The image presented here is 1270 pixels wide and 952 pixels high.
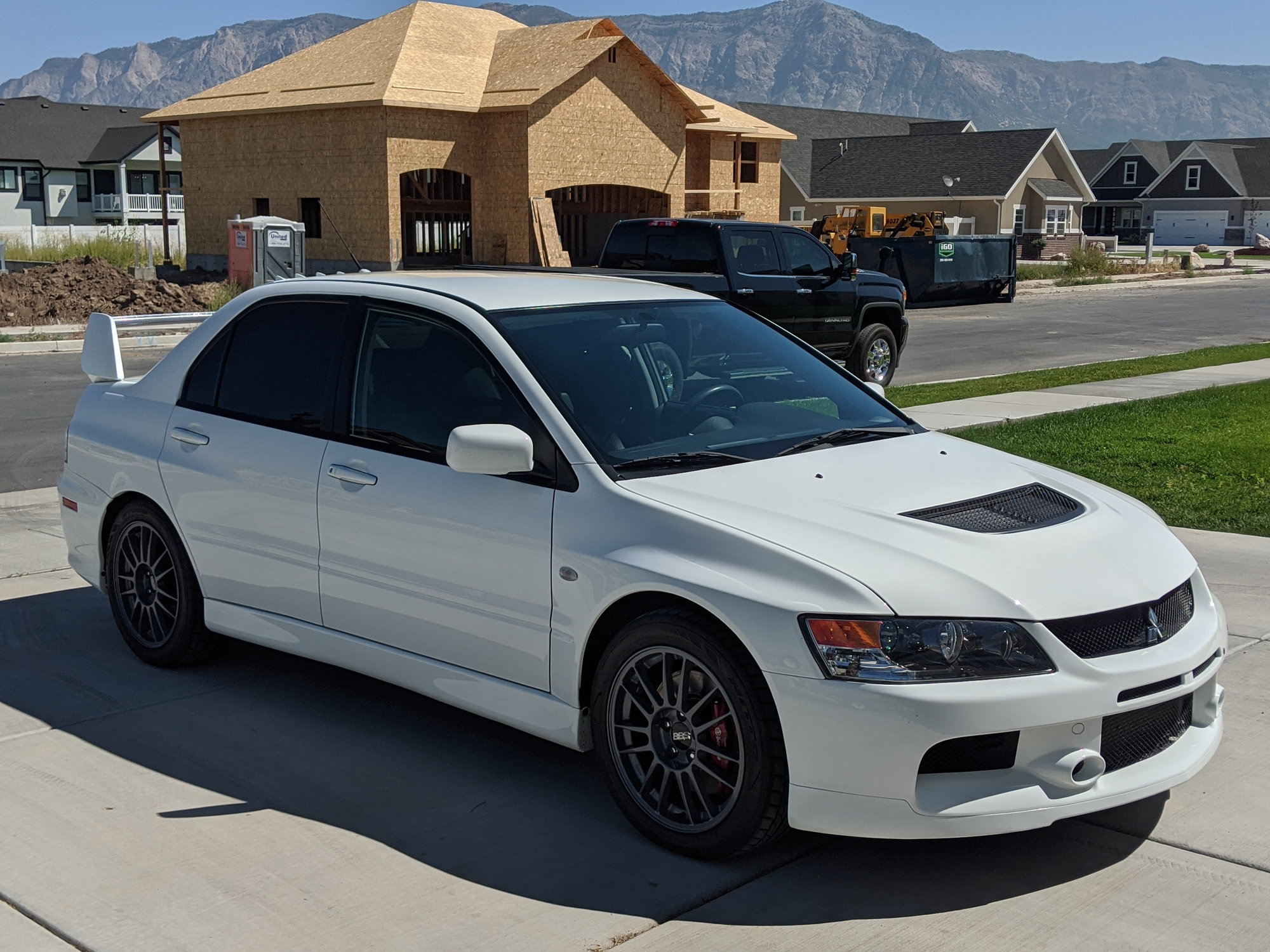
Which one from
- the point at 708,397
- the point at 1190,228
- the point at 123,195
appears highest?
the point at 123,195

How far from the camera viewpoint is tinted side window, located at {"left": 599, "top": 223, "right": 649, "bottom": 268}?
15727mm

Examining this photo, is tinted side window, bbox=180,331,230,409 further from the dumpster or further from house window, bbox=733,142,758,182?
house window, bbox=733,142,758,182

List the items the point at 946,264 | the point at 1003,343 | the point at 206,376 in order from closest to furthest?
the point at 206,376 < the point at 1003,343 < the point at 946,264

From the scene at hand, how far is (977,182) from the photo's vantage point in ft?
214

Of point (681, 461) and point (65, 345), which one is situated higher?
point (681, 461)

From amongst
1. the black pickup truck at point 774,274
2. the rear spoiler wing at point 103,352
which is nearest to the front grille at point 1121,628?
the rear spoiler wing at point 103,352

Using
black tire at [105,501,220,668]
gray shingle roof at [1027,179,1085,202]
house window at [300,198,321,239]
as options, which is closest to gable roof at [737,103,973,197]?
gray shingle roof at [1027,179,1085,202]

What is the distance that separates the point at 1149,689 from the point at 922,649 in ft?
2.44

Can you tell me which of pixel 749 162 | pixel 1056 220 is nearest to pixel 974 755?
pixel 749 162

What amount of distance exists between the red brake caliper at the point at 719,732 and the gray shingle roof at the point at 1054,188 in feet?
218

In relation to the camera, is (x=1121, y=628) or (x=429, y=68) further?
(x=429, y=68)

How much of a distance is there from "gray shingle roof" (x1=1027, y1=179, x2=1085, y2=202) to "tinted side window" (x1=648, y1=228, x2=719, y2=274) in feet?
180

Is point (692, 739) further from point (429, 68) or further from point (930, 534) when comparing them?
point (429, 68)

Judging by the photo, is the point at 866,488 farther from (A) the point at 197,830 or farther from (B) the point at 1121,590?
(A) the point at 197,830
